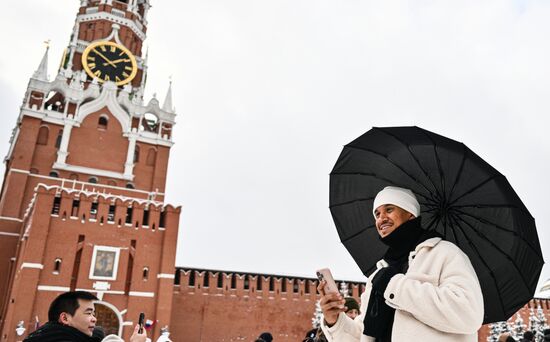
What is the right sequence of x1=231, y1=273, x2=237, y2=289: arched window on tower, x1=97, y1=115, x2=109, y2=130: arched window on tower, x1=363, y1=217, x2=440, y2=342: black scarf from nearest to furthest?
x1=363, y1=217, x2=440, y2=342: black scarf → x1=231, y1=273, x2=237, y2=289: arched window on tower → x1=97, y1=115, x2=109, y2=130: arched window on tower

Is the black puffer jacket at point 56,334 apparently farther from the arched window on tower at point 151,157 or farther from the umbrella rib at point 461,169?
the arched window on tower at point 151,157

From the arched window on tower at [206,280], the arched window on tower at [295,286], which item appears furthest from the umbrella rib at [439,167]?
the arched window on tower at [295,286]

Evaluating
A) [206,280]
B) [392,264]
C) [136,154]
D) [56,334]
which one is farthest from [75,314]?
[136,154]

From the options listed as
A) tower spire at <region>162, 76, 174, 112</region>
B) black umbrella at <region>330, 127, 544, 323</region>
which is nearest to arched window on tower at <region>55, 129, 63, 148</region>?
tower spire at <region>162, 76, 174, 112</region>

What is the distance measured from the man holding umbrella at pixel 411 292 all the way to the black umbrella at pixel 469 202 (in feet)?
0.84

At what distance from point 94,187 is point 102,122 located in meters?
4.81

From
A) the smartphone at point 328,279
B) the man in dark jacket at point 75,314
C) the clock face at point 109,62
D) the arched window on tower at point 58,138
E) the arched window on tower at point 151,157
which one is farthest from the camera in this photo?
the clock face at point 109,62

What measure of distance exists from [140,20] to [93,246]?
2153 cm

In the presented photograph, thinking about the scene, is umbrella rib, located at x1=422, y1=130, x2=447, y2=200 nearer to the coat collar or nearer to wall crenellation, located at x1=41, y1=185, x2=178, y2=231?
the coat collar

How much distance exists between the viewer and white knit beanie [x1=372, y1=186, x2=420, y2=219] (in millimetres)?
2141

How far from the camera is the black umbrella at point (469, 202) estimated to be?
2.26 m

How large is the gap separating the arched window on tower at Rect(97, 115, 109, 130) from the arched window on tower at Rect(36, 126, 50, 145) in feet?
9.61

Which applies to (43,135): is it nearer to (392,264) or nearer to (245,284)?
(245,284)

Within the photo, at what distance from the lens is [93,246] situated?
19016mm
